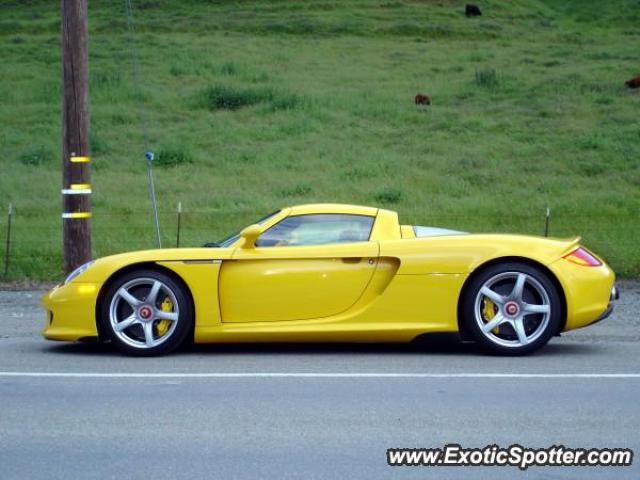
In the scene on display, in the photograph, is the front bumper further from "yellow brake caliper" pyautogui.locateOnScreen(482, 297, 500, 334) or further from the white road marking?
"yellow brake caliper" pyautogui.locateOnScreen(482, 297, 500, 334)

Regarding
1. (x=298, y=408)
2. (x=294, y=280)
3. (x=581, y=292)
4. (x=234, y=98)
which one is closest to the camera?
(x=298, y=408)

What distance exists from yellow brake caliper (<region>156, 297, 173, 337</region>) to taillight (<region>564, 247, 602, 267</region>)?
3010 millimetres

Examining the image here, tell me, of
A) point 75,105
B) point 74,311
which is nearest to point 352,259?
point 74,311

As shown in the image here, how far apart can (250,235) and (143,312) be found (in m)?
1.00

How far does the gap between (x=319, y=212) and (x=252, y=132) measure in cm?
2325

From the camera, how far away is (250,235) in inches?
316

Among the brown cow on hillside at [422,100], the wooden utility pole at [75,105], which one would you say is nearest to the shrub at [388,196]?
the wooden utility pole at [75,105]

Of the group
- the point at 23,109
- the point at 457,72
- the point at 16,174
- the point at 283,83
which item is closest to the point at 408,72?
the point at 457,72

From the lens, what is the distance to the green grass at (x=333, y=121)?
820 inches

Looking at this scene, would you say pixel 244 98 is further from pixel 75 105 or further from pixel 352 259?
pixel 352 259

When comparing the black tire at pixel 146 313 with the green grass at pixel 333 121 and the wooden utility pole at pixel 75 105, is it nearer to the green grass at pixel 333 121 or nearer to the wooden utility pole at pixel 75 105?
the wooden utility pole at pixel 75 105

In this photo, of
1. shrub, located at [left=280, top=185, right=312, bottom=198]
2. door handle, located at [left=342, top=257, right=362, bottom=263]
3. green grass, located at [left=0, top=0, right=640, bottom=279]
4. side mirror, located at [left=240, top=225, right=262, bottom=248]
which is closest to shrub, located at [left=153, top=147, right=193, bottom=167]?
green grass, located at [left=0, top=0, right=640, bottom=279]

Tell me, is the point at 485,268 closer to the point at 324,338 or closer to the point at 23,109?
the point at 324,338

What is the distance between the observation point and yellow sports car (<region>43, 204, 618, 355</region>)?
7941 mm
